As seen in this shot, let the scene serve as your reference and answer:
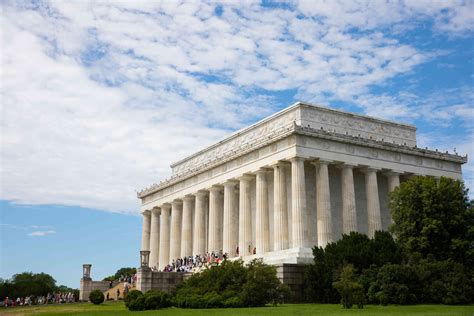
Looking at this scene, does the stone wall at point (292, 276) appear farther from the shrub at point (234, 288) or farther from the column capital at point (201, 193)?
the column capital at point (201, 193)

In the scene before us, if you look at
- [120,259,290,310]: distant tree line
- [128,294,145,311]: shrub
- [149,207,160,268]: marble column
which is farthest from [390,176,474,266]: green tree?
[149,207,160,268]: marble column

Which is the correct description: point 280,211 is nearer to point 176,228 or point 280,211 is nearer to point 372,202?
point 372,202

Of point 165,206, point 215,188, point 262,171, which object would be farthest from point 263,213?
point 165,206

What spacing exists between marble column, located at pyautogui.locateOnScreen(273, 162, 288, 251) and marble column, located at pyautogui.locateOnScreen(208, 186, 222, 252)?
1344 centimetres

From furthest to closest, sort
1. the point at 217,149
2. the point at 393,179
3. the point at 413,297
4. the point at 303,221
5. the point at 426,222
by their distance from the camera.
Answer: the point at 217,149 < the point at 393,179 < the point at 303,221 < the point at 426,222 < the point at 413,297

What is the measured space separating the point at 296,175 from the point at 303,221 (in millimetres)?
4826

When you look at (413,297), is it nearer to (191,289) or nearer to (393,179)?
(191,289)

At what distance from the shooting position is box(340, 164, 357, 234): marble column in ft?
196

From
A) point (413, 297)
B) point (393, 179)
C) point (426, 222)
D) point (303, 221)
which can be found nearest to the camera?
point (413, 297)

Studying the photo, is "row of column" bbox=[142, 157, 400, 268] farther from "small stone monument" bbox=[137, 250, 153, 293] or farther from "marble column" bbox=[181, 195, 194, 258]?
"small stone monument" bbox=[137, 250, 153, 293]

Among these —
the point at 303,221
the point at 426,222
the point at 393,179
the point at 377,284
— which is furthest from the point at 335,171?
the point at 377,284

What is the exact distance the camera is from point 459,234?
Result: 159 feet

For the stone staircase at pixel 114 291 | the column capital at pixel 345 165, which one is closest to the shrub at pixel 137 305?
the stone staircase at pixel 114 291

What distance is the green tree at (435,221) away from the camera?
4731 cm
